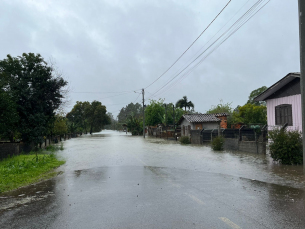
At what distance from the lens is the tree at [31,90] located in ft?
65.9

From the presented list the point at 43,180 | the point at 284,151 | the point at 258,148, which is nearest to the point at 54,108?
the point at 43,180

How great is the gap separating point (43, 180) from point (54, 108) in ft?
44.3

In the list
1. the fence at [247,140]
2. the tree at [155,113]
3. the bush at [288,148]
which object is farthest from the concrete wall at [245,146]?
the tree at [155,113]

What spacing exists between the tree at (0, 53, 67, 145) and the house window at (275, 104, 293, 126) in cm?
1635

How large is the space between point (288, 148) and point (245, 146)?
20.0ft

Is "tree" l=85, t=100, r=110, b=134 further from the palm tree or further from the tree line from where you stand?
the tree line

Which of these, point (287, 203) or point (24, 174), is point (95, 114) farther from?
point (287, 203)

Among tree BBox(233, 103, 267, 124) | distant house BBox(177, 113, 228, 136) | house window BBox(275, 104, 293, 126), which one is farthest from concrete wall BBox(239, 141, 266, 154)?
tree BBox(233, 103, 267, 124)

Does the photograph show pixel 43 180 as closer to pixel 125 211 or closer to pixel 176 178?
pixel 176 178

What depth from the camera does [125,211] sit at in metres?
5.58

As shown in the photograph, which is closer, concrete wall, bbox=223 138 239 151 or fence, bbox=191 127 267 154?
fence, bbox=191 127 267 154

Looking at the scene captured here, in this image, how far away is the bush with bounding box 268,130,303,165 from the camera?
39.9ft

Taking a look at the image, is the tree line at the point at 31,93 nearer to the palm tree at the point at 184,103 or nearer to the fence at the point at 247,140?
the fence at the point at 247,140

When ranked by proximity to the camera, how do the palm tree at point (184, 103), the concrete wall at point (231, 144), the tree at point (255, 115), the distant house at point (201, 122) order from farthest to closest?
the palm tree at point (184, 103) < the tree at point (255, 115) < the distant house at point (201, 122) < the concrete wall at point (231, 144)
